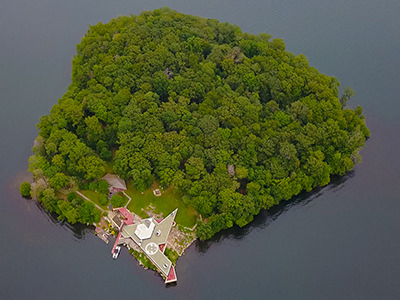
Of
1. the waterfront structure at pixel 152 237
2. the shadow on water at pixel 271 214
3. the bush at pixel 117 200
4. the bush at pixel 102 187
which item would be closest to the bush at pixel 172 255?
the waterfront structure at pixel 152 237

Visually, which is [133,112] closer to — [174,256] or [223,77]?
[223,77]

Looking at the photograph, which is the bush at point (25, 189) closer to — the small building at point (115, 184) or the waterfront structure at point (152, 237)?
the small building at point (115, 184)

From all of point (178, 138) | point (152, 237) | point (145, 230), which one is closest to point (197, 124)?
point (178, 138)

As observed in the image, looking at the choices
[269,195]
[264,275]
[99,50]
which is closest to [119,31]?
[99,50]

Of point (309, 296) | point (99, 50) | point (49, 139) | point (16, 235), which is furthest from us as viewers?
point (99, 50)

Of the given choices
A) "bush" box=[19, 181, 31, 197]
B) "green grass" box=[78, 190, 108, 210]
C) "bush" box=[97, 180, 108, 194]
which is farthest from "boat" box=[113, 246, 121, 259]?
"bush" box=[19, 181, 31, 197]

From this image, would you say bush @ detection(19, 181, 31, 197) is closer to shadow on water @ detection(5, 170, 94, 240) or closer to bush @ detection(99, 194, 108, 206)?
shadow on water @ detection(5, 170, 94, 240)
